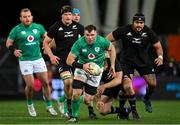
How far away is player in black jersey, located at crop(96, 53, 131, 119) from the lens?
653 inches

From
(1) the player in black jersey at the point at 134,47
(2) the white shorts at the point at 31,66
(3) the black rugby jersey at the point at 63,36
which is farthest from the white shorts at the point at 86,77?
(2) the white shorts at the point at 31,66

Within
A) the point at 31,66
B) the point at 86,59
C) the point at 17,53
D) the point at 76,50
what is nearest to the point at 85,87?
the point at 86,59

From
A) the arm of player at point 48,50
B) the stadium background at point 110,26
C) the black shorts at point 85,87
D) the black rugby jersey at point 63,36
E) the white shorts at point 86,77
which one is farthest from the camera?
the stadium background at point 110,26

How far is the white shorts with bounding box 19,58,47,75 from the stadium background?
26.7 feet

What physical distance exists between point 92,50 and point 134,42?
1794 mm

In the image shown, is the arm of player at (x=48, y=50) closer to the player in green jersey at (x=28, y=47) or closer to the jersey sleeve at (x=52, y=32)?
the jersey sleeve at (x=52, y=32)

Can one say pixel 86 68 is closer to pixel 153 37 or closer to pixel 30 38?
pixel 153 37

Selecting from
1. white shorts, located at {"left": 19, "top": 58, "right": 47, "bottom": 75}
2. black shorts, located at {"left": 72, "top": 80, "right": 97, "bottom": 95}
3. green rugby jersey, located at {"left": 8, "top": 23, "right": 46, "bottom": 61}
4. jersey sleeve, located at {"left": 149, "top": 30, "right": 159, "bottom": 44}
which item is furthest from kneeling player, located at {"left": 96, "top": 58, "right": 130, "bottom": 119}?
green rugby jersey, located at {"left": 8, "top": 23, "right": 46, "bottom": 61}

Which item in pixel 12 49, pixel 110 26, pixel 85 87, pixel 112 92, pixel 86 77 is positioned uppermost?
pixel 12 49

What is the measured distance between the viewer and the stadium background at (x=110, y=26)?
28423 mm

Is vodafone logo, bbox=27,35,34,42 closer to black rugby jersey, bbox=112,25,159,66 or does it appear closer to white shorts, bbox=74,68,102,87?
black rugby jersey, bbox=112,25,159,66

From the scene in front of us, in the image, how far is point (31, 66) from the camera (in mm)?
18359

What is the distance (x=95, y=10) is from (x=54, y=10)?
23.5 feet

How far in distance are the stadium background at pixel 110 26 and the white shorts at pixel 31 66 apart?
8.14 metres
